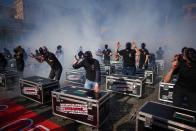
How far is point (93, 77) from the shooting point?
526 centimetres

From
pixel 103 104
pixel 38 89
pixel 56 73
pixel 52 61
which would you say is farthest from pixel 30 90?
pixel 103 104

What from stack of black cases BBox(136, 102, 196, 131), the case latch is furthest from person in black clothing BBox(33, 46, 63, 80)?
the case latch

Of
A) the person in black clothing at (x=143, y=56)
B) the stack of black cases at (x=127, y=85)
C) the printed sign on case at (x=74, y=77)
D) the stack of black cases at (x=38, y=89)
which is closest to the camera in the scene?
the stack of black cases at (x=38, y=89)

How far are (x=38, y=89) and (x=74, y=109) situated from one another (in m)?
2.11

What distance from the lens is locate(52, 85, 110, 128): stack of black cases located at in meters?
3.91

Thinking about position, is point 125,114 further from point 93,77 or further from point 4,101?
point 4,101

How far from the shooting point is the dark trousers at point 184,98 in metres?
3.14

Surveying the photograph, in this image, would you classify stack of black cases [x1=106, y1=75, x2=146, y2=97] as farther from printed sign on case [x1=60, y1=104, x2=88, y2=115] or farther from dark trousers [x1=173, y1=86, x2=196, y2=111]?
printed sign on case [x1=60, y1=104, x2=88, y2=115]

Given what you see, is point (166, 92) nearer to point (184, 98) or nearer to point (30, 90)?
point (184, 98)

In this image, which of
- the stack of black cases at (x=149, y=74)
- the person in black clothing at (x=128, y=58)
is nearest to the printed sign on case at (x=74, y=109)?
the person in black clothing at (x=128, y=58)

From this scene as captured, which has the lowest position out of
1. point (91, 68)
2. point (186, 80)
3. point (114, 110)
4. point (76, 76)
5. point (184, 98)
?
point (114, 110)

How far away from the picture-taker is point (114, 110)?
208 inches

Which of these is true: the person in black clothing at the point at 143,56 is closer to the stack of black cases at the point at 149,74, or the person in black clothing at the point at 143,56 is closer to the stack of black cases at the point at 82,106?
the stack of black cases at the point at 149,74

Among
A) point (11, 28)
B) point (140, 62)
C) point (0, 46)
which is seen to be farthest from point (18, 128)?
point (11, 28)
